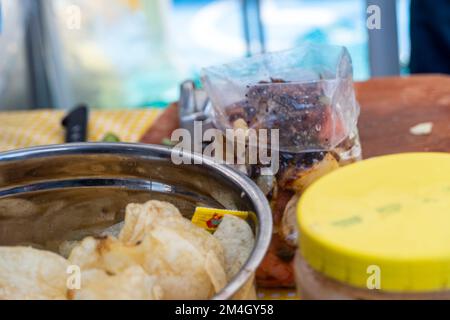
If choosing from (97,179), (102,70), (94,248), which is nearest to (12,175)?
(97,179)

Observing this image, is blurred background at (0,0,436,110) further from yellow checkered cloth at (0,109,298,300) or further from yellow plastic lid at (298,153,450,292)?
yellow plastic lid at (298,153,450,292)

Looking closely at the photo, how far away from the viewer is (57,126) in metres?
1.36

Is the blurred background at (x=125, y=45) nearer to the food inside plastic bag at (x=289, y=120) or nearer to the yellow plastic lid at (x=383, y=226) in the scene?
the food inside plastic bag at (x=289, y=120)

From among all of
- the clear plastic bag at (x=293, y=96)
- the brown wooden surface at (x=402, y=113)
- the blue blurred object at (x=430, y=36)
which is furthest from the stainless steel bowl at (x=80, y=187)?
the blue blurred object at (x=430, y=36)

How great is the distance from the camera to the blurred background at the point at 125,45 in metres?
2.36

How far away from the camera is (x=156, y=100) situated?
2775mm

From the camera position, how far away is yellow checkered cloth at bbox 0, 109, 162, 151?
50.7 inches

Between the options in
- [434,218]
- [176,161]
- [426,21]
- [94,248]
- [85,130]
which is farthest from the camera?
[426,21]

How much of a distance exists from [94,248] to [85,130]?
2.36 feet

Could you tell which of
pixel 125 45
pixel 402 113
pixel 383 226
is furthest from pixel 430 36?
pixel 383 226

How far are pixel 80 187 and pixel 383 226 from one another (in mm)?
395

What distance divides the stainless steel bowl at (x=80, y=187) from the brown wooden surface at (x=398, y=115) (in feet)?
1.37

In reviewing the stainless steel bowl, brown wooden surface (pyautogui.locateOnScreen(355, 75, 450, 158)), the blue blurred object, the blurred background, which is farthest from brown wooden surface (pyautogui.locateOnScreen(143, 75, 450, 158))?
the blurred background
